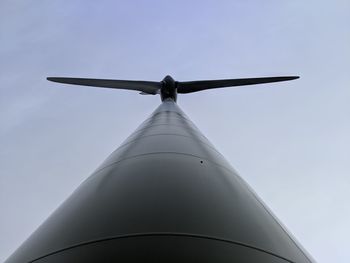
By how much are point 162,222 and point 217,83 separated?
15555mm

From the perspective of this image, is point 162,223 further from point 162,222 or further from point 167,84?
point 167,84

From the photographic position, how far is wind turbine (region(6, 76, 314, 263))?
3.25m

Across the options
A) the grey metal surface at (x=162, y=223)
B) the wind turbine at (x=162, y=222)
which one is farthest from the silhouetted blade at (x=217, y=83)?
the grey metal surface at (x=162, y=223)

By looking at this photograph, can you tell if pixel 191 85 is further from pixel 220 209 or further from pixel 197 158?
pixel 220 209

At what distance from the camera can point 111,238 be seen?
3.39 m

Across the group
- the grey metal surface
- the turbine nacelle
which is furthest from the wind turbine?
the turbine nacelle

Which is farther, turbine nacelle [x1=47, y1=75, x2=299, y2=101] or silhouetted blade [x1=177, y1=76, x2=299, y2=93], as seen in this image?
silhouetted blade [x1=177, y1=76, x2=299, y2=93]

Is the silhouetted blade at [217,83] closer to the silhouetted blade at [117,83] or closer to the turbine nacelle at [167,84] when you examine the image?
the turbine nacelle at [167,84]

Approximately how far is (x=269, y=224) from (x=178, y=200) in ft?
3.23

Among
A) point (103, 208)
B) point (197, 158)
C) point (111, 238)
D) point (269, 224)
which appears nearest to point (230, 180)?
point (197, 158)

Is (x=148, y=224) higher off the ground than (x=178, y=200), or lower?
lower

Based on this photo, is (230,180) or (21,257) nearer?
(21,257)

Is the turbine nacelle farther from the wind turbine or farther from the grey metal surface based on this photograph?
the grey metal surface

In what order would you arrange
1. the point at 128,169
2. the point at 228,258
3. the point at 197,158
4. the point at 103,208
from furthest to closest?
the point at 197,158 → the point at 128,169 → the point at 103,208 → the point at 228,258
